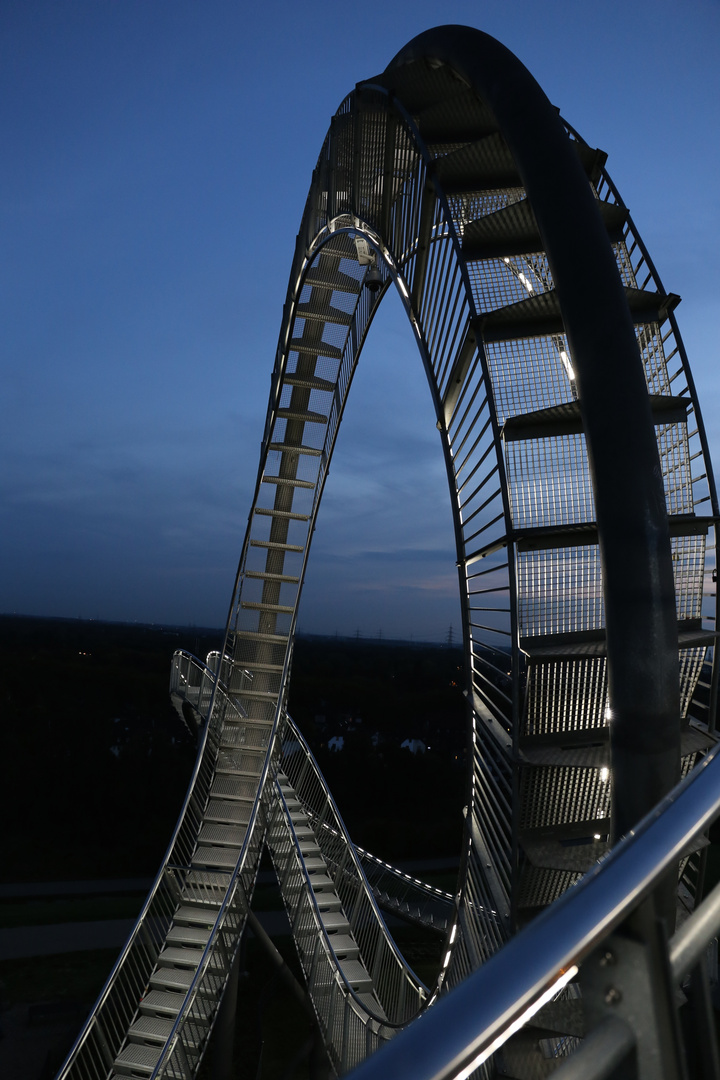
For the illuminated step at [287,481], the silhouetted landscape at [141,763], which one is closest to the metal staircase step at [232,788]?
the illuminated step at [287,481]

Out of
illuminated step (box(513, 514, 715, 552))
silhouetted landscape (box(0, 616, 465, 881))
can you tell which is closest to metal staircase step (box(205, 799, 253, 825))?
illuminated step (box(513, 514, 715, 552))

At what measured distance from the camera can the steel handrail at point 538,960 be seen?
90 cm

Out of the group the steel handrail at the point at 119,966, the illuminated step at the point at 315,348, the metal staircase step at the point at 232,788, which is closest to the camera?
the steel handrail at the point at 119,966

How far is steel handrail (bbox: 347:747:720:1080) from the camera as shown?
0.90 meters

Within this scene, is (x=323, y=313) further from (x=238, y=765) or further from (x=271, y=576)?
(x=238, y=765)

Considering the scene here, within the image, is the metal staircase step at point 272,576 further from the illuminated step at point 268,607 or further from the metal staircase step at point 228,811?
the metal staircase step at point 228,811

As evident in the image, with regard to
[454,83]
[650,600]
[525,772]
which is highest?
[454,83]

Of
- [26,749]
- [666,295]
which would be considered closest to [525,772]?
[666,295]

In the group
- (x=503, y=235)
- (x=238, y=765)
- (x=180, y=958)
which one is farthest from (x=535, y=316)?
(x=238, y=765)

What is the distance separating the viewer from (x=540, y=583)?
4352 mm

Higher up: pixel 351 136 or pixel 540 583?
pixel 351 136

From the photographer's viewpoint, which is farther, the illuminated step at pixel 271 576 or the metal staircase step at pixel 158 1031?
the illuminated step at pixel 271 576

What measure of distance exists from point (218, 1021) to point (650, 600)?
45.8 feet

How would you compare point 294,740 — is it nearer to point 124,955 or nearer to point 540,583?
point 124,955
